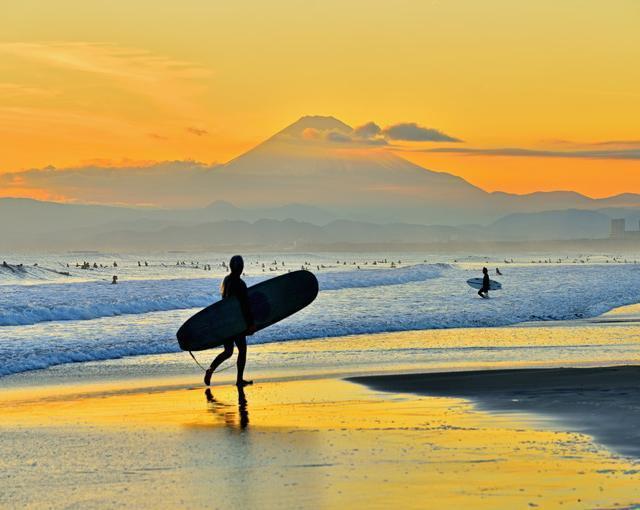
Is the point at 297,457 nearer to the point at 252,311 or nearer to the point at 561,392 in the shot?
the point at 561,392

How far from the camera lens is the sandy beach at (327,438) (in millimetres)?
8797

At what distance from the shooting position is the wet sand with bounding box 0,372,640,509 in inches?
341

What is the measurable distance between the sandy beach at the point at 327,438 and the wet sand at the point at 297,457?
2 centimetres

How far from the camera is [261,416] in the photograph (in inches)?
528

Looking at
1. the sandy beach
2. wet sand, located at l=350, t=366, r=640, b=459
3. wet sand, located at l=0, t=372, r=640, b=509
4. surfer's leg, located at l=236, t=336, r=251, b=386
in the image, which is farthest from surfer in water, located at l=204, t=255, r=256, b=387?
wet sand, located at l=350, t=366, r=640, b=459

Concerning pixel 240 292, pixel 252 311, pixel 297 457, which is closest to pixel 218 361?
pixel 240 292

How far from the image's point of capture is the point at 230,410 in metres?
14.1

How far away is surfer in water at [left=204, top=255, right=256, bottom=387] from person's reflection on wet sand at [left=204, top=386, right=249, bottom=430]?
361 millimetres

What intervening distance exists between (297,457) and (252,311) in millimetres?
8893

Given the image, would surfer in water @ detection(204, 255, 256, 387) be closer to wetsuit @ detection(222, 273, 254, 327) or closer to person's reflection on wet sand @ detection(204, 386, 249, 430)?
wetsuit @ detection(222, 273, 254, 327)

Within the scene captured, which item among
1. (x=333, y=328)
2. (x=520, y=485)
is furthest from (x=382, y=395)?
(x=333, y=328)

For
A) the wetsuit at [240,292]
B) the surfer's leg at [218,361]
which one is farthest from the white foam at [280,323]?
the wetsuit at [240,292]

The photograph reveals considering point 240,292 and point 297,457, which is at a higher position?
point 240,292

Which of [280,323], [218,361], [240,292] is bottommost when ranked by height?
[280,323]
